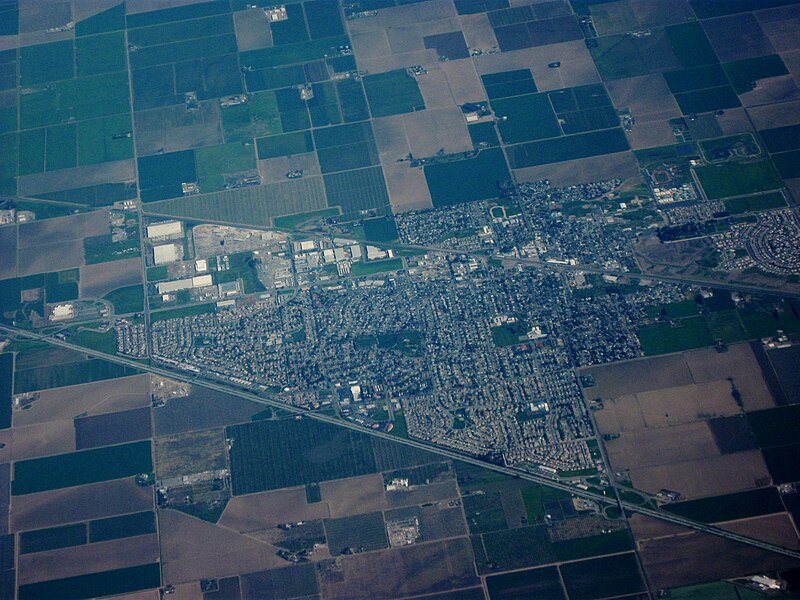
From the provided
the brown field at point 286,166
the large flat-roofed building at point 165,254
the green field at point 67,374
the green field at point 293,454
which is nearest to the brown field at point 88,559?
the green field at point 293,454

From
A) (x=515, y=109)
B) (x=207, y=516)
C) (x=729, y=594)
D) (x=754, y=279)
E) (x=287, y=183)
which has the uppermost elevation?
(x=515, y=109)

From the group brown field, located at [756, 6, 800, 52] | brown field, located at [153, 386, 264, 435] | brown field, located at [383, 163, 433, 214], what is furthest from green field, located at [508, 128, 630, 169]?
brown field, located at [153, 386, 264, 435]

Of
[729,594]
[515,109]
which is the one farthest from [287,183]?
[729,594]

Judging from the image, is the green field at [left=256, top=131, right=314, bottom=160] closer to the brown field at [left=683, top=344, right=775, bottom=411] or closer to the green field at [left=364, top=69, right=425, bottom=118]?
the green field at [left=364, top=69, right=425, bottom=118]

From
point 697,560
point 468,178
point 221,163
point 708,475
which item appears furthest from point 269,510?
point 468,178

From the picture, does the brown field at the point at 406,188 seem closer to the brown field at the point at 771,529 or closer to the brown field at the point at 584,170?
the brown field at the point at 584,170

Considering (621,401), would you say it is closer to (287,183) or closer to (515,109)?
(515,109)

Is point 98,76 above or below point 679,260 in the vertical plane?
above
